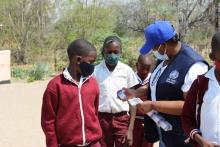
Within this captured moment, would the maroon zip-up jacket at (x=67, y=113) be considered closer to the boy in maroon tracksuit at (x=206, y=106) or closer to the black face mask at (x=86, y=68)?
the black face mask at (x=86, y=68)

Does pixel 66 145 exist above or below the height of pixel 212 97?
below

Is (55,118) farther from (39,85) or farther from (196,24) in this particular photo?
(196,24)

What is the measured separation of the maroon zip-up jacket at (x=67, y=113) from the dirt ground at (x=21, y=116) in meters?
3.16

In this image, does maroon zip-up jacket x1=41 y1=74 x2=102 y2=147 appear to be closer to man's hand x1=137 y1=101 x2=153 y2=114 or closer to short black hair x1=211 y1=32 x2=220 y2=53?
man's hand x1=137 y1=101 x2=153 y2=114

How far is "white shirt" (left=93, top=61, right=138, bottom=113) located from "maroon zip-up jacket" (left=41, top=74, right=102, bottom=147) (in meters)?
1.13

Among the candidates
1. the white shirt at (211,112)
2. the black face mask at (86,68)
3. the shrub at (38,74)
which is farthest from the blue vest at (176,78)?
the shrub at (38,74)

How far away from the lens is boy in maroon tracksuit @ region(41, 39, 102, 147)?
4156 millimetres

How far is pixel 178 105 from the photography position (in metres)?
3.44

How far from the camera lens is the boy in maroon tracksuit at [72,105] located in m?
4.16

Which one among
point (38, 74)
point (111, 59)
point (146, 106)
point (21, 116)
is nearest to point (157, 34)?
point (146, 106)

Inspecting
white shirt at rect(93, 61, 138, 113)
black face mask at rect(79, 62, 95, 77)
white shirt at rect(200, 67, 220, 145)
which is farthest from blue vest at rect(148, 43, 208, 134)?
white shirt at rect(93, 61, 138, 113)

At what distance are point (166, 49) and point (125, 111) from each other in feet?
6.81

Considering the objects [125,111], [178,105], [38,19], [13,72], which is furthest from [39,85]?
[38,19]

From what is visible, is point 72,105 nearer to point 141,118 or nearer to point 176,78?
point 176,78
